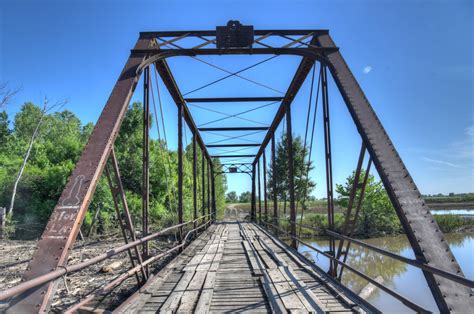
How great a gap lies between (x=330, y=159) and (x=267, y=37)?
2.93 metres

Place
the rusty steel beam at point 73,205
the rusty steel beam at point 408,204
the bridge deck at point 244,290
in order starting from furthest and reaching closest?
the bridge deck at point 244,290, the rusty steel beam at point 408,204, the rusty steel beam at point 73,205

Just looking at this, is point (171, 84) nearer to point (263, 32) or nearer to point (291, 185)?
point (263, 32)

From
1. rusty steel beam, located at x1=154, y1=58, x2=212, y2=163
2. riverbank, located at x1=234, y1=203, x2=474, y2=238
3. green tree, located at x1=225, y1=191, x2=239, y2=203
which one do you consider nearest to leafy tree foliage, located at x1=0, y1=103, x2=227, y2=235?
rusty steel beam, located at x1=154, y1=58, x2=212, y2=163

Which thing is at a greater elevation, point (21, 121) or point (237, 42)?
point (21, 121)

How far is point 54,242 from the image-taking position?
303cm

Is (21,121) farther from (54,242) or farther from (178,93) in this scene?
(54,242)

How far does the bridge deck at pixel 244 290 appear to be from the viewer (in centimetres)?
389

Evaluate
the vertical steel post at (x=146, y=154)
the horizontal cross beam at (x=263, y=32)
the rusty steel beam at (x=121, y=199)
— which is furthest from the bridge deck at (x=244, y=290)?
the horizontal cross beam at (x=263, y=32)

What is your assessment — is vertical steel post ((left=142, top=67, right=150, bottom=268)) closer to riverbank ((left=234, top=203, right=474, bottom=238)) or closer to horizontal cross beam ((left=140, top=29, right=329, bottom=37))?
horizontal cross beam ((left=140, top=29, right=329, bottom=37))

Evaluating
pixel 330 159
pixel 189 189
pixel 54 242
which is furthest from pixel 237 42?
pixel 189 189

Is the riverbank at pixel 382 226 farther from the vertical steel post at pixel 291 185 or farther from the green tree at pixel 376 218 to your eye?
the vertical steel post at pixel 291 185

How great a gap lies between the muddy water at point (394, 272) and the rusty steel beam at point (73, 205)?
6.12 m

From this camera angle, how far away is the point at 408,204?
3.44 m

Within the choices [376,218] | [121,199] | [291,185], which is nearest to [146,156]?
[121,199]
